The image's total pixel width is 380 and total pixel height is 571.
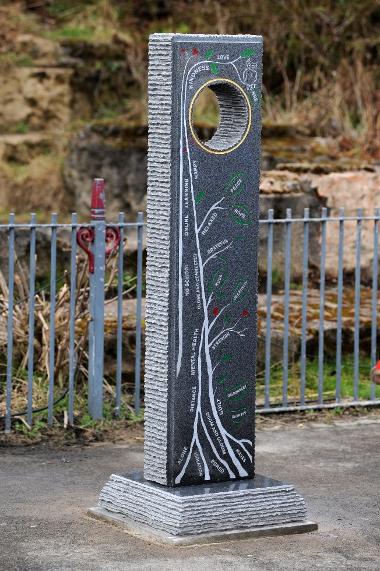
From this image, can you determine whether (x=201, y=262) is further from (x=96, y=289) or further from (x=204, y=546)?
(x=96, y=289)

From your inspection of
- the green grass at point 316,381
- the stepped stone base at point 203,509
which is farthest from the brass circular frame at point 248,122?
the green grass at point 316,381

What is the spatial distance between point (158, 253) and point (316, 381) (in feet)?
12.2

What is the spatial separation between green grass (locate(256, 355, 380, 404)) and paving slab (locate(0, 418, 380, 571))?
583 mm

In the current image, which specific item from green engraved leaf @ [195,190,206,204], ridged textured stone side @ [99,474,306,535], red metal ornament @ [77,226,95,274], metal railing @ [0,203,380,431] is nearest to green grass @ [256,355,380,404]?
metal railing @ [0,203,380,431]

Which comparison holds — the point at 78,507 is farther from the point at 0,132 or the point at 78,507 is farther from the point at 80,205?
the point at 0,132

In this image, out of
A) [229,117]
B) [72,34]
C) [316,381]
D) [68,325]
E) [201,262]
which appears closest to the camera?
[201,262]

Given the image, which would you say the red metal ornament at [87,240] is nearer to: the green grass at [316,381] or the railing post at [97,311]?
the railing post at [97,311]

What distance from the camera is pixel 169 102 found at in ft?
20.2

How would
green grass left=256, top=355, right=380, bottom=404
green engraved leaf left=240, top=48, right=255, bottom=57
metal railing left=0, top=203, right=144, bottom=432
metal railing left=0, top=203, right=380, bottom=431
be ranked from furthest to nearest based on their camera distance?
green grass left=256, top=355, right=380, bottom=404 → metal railing left=0, top=203, right=380, bottom=431 → metal railing left=0, top=203, right=144, bottom=432 → green engraved leaf left=240, top=48, right=255, bottom=57

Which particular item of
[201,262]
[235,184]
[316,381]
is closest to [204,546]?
[201,262]

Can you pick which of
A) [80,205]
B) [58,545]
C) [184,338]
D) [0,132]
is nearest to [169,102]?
[184,338]

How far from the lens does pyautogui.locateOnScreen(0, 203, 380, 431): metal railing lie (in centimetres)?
833

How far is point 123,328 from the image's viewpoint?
9141 mm

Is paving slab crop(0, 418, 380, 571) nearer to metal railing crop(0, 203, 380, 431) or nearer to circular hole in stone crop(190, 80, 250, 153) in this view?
metal railing crop(0, 203, 380, 431)
